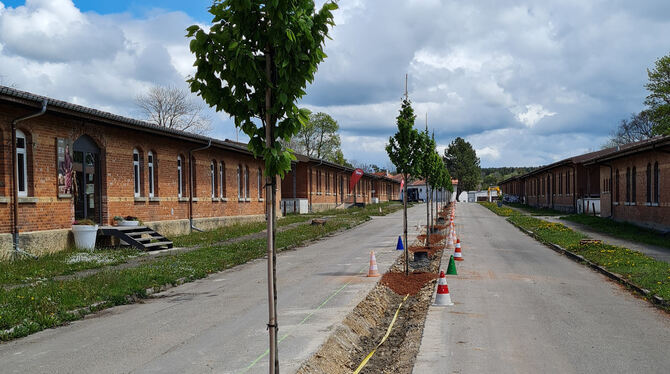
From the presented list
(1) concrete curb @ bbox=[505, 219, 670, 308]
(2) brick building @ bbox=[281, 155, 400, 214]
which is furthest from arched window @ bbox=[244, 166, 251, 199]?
(1) concrete curb @ bbox=[505, 219, 670, 308]

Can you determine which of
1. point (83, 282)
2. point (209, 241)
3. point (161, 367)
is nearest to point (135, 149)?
point (209, 241)

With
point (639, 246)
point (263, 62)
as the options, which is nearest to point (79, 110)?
point (263, 62)

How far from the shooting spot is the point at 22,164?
50.9 feet

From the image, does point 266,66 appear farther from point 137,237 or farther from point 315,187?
point 315,187

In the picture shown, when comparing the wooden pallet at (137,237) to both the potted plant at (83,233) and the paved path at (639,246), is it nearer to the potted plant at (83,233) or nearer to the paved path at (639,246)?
the potted plant at (83,233)

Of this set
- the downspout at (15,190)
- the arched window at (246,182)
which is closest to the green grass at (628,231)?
the arched window at (246,182)

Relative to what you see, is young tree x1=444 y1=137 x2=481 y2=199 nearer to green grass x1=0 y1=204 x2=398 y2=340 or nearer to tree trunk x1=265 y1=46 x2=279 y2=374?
green grass x1=0 y1=204 x2=398 y2=340

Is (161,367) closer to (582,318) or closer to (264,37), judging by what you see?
(264,37)

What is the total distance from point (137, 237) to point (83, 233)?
2003 millimetres

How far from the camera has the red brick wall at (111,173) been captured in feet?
50.1

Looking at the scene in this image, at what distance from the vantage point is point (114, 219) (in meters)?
19.2

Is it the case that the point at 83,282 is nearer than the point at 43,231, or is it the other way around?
the point at 83,282

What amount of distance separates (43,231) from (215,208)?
40.2 feet

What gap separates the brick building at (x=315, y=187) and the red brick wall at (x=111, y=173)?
10.7m
